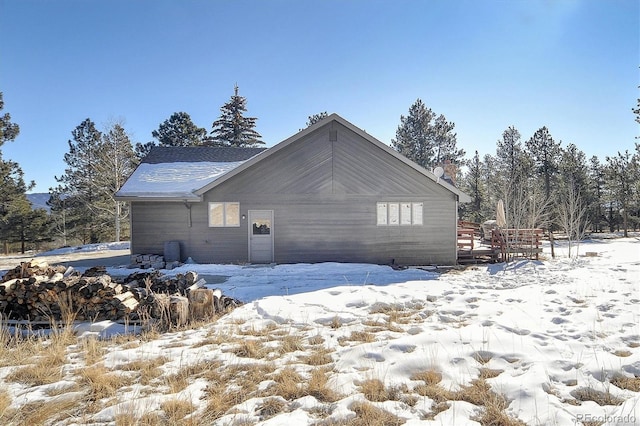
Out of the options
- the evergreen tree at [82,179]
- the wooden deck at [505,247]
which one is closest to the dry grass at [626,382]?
the wooden deck at [505,247]

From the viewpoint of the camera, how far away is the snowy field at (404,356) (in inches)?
114

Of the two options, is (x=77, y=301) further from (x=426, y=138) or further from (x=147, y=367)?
(x=426, y=138)

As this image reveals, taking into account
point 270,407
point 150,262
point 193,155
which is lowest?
point 270,407

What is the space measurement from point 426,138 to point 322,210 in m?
21.7

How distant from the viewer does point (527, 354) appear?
12.9 feet

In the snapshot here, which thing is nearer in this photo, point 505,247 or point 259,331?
point 259,331

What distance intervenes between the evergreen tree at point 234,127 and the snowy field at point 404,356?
28.3 metres

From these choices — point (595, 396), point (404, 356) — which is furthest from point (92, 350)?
point (595, 396)

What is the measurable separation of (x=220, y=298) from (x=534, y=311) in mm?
5853

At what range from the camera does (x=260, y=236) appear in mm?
12172

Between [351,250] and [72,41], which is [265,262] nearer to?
[351,250]

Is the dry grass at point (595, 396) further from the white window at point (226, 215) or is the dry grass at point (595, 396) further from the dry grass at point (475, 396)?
the white window at point (226, 215)

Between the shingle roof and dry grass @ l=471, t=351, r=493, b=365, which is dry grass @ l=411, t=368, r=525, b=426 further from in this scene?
the shingle roof

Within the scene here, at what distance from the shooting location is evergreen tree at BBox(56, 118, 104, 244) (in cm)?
2473
